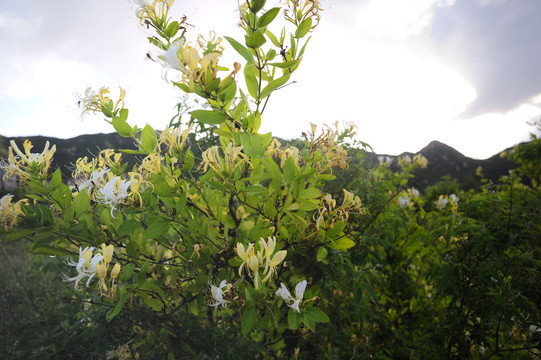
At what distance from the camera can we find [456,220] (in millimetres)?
1644

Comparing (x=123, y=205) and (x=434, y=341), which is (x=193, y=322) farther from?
(x=434, y=341)

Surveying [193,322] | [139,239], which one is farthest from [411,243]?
[139,239]

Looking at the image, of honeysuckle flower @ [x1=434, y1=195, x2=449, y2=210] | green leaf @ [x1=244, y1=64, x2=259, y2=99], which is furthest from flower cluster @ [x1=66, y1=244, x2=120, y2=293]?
honeysuckle flower @ [x1=434, y1=195, x2=449, y2=210]

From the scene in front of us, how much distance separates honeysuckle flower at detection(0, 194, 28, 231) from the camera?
0.84m

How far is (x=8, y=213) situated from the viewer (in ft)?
2.77

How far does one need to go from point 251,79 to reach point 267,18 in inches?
6.2

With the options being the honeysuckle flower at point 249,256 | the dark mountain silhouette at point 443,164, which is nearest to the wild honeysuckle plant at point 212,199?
the honeysuckle flower at point 249,256

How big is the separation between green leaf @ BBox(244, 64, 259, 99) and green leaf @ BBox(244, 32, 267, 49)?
0.05 meters

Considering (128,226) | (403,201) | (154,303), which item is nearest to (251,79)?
(128,226)

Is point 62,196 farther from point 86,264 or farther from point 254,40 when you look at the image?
point 254,40

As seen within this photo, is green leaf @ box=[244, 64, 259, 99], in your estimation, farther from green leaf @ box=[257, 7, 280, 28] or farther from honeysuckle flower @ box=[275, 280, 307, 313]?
honeysuckle flower @ box=[275, 280, 307, 313]

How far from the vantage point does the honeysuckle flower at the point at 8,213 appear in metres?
0.84

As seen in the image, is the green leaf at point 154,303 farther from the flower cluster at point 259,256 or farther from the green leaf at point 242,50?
the green leaf at point 242,50

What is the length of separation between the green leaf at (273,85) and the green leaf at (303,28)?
0.47 ft
